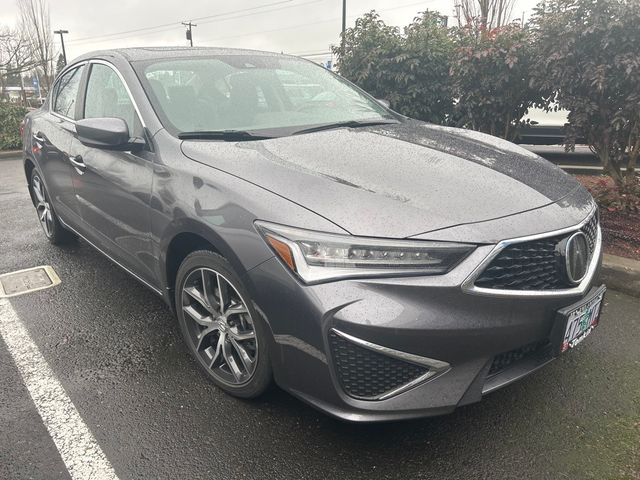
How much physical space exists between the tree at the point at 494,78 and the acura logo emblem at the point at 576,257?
3.11 meters

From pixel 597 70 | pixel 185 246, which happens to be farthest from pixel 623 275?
pixel 185 246

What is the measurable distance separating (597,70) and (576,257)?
274 cm

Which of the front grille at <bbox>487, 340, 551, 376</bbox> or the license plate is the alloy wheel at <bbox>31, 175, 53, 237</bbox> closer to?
the front grille at <bbox>487, 340, 551, 376</bbox>

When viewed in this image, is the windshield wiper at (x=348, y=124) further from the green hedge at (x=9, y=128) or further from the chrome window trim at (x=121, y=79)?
the green hedge at (x=9, y=128)

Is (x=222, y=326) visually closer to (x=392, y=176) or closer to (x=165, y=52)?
(x=392, y=176)

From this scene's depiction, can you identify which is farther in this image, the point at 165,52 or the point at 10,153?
the point at 10,153

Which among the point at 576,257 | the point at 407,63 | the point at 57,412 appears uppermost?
the point at 407,63

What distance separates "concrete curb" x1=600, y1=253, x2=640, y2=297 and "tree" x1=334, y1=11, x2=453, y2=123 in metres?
2.98

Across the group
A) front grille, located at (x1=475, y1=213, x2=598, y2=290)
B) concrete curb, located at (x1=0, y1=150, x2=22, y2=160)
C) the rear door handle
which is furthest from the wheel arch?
concrete curb, located at (x1=0, y1=150, x2=22, y2=160)

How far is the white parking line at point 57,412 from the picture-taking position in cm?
207

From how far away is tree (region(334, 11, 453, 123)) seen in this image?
19.5ft

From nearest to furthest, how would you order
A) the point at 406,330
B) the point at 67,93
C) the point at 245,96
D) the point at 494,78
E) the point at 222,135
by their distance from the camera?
the point at 406,330, the point at 222,135, the point at 245,96, the point at 67,93, the point at 494,78

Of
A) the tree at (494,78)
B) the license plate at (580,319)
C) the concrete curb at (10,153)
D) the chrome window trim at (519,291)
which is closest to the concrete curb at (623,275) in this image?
the license plate at (580,319)

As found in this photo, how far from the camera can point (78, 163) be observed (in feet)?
11.2
